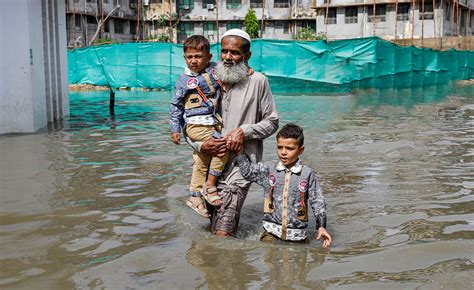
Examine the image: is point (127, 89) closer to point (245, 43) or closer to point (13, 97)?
point (13, 97)

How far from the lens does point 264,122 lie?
4.42 m

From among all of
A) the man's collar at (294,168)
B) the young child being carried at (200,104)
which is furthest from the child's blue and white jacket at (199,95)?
the man's collar at (294,168)

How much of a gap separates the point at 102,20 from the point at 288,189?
44106mm

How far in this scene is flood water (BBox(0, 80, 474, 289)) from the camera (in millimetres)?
3721

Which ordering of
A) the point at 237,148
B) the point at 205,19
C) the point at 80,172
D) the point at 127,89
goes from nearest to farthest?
the point at 237,148 → the point at 80,172 → the point at 127,89 → the point at 205,19

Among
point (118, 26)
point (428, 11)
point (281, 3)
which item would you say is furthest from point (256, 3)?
point (428, 11)

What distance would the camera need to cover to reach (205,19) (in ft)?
178

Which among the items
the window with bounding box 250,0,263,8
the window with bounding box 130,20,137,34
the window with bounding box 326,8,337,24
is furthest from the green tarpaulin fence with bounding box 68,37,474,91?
the window with bounding box 130,20,137,34

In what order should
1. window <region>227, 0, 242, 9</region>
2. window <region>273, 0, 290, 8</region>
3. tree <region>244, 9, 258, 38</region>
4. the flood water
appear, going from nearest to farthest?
1. the flood water
2. tree <region>244, 9, 258, 38</region>
3. window <region>273, 0, 290, 8</region>
4. window <region>227, 0, 242, 9</region>

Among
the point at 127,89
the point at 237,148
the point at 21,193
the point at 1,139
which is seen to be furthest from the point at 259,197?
the point at 127,89

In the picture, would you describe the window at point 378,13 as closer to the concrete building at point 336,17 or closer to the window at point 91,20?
the concrete building at point 336,17

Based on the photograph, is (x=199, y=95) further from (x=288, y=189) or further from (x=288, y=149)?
(x=288, y=189)

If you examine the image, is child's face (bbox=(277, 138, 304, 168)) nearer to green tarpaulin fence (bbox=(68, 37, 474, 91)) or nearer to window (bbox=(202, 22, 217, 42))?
green tarpaulin fence (bbox=(68, 37, 474, 91))

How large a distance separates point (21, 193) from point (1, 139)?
180 inches
